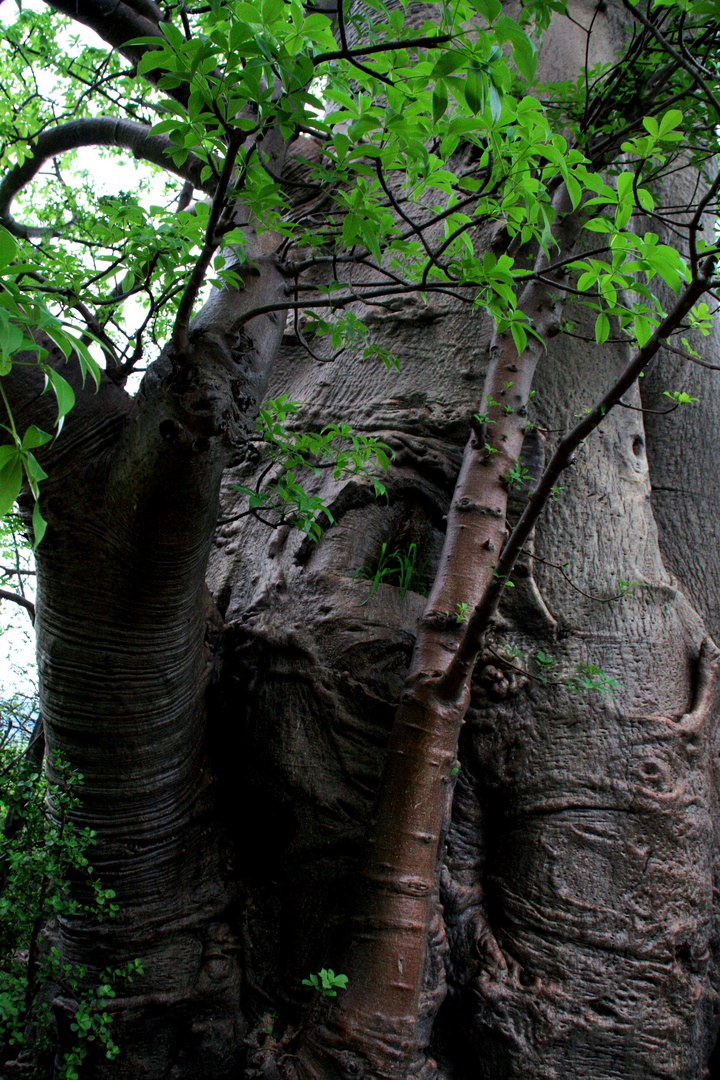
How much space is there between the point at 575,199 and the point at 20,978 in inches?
97.2

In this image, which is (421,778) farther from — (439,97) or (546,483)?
(439,97)

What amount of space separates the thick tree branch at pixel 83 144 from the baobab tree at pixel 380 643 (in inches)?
16.0

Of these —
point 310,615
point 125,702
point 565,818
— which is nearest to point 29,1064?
point 125,702

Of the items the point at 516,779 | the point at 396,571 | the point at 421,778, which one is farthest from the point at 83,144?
the point at 516,779

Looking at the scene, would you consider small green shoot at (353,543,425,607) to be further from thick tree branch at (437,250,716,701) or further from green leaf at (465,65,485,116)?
green leaf at (465,65,485,116)

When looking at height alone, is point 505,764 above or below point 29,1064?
above

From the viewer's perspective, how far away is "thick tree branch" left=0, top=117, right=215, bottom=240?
2.97 metres

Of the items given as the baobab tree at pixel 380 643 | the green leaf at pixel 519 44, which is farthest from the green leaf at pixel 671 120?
the green leaf at pixel 519 44

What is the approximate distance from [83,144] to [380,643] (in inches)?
110

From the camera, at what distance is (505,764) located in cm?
234

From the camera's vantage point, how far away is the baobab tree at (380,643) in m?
1.72

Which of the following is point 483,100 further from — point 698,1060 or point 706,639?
point 698,1060

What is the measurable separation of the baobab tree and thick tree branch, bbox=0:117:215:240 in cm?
41

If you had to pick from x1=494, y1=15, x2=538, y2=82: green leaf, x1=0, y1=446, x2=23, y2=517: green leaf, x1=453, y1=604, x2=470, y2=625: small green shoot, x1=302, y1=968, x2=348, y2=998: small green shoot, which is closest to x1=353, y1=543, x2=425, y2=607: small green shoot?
x1=453, y1=604, x2=470, y2=625: small green shoot
